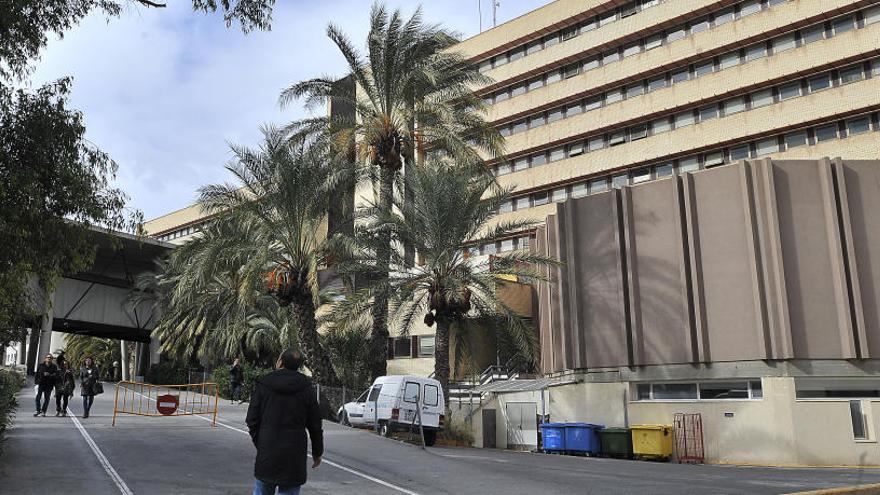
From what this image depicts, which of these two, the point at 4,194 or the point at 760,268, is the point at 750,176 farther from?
the point at 4,194

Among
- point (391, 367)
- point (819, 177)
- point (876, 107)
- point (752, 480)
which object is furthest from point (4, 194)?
point (876, 107)

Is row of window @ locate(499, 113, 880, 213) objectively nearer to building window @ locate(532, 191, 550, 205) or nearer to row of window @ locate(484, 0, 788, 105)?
building window @ locate(532, 191, 550, 205)

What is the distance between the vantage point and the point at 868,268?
19.5m

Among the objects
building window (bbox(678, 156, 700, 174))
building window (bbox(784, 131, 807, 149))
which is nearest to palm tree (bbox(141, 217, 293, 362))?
building window (bbox(678, 156, 700, 174))

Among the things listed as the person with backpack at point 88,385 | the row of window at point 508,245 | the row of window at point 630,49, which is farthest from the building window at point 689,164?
the person with backpack at point 88,385

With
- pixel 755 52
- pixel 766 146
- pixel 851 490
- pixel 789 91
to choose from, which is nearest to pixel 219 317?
pixel 766 146

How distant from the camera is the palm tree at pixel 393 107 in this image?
26.0 metres

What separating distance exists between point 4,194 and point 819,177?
1881 cm

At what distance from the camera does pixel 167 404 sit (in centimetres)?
2069

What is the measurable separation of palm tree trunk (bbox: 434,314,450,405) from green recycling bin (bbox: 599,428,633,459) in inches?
217

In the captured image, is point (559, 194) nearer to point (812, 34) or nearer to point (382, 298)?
point (812, 34)

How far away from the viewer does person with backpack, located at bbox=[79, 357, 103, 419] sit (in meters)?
20.0

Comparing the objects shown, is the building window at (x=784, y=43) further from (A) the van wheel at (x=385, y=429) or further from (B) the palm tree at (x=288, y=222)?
(A) the van wheel at (x=385, y=429)

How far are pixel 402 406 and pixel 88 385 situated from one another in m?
8.37
